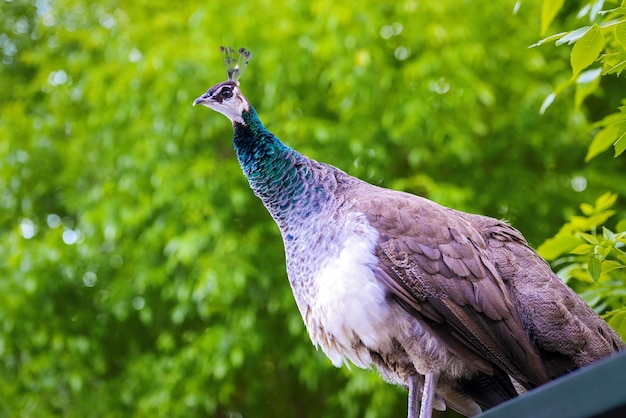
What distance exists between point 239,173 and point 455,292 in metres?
2.83

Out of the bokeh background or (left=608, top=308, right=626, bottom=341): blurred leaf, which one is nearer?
(left=608, top=308, right=626, bottom=341): blurred leaf

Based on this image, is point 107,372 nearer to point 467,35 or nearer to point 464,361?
point 467,35

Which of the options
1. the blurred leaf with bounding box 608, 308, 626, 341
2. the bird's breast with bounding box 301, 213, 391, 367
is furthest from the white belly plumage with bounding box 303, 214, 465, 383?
the blurred leaf with bounding box 608, 308, 626, 341

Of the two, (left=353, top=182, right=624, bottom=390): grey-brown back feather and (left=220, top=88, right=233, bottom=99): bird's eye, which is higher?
(left=220, top=88, right=233, bottom=99): bird's eye

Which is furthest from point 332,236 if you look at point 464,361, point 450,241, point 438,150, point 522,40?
point 522,40

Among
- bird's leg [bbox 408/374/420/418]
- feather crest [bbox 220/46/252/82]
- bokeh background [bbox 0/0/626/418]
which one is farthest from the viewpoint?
bokeh background [bbox 0/0/626/418]

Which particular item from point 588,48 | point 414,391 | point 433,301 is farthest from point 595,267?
point 414,391

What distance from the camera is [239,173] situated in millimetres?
4793

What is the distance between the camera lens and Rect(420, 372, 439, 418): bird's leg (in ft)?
7.07

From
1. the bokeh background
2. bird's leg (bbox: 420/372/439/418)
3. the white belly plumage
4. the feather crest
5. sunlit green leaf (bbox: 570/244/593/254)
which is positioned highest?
the bokeh background

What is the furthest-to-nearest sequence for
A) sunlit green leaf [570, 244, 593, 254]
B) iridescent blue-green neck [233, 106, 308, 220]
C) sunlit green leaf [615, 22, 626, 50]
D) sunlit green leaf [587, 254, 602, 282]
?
iridescent blue-green neck [233, 106, 308, 220]
sunlit green leaf [570, 244, 593, 254]
sunlit green leaf [587, 254, 602, 282]
sunlit green leaf [615, 22, 626, 50]

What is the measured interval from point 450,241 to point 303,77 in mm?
2865

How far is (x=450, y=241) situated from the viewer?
7.07 ft

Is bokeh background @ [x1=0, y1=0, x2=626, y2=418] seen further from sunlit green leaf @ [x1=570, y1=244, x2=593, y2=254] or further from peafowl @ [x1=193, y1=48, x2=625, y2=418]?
sunlit green leaf @ [x1=570, y1=244, x2=593, y2=254]
